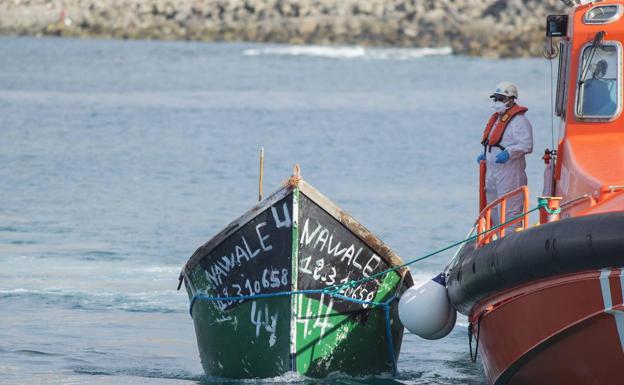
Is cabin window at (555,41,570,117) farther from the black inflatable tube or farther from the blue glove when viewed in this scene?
the black inflatable tube

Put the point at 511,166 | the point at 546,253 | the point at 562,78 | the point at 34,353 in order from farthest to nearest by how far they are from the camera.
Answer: the point at 34,353 < the point at 511,166 < the point at 562,78 < the point at 546,253

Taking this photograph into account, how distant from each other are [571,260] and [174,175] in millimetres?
17736

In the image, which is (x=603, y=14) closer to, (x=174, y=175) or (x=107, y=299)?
(x=107, y=299)

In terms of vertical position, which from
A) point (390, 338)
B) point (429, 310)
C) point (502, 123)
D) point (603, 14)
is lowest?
point (390, 338)

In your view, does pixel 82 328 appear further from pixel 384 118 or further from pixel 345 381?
pixel 384 118

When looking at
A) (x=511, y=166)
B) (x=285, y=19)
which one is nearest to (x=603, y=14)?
(x=511, y=166)

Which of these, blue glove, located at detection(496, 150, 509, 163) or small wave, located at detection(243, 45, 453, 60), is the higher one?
small wave, located at detection(243, 45, 453, 60)

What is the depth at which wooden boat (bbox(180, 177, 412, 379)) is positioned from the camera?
31.8 ft

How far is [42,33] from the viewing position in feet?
249

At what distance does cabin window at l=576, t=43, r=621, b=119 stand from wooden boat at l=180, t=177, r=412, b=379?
1745 mm

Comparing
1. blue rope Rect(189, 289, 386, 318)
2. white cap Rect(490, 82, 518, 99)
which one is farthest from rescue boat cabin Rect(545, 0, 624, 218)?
blue rope Rect(189, 289, 386, 318)

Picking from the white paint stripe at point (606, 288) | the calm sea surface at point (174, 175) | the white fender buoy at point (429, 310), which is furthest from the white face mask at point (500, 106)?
the white paint stripe at point (606, 288)

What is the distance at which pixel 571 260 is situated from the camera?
7.67 m

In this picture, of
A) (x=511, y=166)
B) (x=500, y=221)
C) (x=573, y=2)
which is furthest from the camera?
(x=511, y=166)
